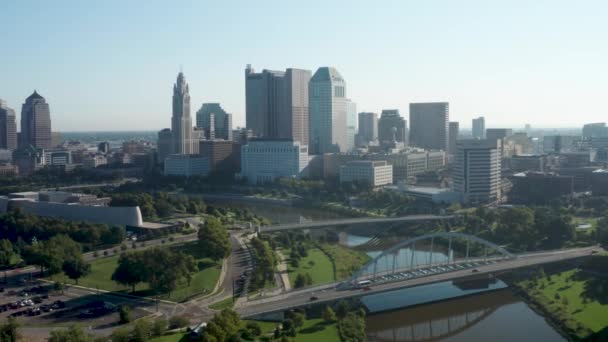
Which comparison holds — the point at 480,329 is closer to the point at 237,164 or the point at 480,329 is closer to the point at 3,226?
the point at 3,226

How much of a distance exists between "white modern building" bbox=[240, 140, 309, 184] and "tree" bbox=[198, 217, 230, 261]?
38.5 m

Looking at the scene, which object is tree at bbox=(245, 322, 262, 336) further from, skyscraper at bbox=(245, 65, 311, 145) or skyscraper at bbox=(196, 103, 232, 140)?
skyscraper at bbox=(196, 103, 232, 140)

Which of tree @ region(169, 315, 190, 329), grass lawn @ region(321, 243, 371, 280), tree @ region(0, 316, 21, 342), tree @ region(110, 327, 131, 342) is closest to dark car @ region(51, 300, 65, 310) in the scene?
tree @ region(0, 316, 21, 342)

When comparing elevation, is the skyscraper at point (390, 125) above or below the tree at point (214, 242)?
above

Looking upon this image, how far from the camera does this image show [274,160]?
7238 cm

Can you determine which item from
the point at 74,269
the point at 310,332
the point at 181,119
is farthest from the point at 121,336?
the point at 181,119

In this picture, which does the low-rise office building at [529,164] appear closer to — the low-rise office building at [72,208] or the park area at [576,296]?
the park area at [576,296]

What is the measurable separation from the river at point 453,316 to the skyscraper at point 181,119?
190 ft

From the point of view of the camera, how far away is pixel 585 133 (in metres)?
123

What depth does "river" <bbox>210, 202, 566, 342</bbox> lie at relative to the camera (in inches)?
947

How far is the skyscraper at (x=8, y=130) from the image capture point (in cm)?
10331

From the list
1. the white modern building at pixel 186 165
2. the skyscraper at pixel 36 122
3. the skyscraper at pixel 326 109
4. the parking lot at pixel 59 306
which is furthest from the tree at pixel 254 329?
the skyscraper at pixel 36 122

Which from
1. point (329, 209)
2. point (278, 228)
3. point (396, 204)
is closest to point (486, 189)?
point (396, 204)

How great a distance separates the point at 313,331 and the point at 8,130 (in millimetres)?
94423
